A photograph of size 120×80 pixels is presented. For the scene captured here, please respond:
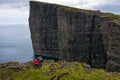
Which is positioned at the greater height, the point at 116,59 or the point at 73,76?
the point at 73,76

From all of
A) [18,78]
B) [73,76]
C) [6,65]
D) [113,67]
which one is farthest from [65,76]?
[113,67]

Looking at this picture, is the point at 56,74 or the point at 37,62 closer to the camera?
the point at 56,74

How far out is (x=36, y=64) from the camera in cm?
11056

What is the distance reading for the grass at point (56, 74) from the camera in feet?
334

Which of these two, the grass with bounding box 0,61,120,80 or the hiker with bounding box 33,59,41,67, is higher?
the hiker with bounding box 33,59,41,67

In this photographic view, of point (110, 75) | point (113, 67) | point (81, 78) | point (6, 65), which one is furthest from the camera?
point (113, 67)

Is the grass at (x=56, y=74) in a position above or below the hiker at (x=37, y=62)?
below

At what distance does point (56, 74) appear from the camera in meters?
103

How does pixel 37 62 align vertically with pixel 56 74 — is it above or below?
above

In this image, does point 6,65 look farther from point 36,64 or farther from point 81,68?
point 81,68

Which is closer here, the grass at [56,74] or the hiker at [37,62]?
the grass at [56,74]

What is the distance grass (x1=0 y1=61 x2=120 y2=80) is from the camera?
102 metres

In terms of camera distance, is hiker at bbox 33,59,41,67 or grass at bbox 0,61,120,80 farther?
hiker at bbox 33,59,41,67

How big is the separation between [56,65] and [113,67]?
8654 cm
